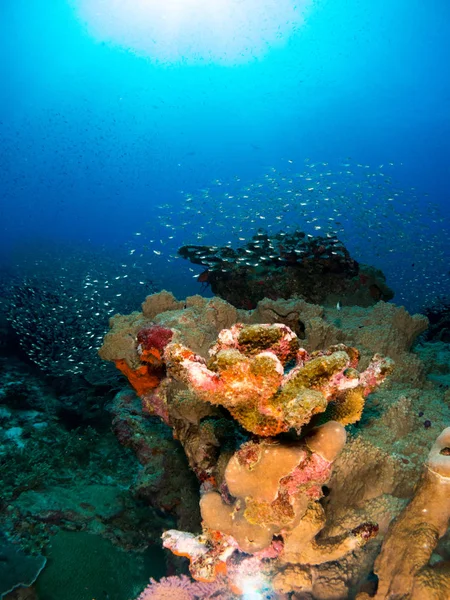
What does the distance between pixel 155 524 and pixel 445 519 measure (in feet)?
16.6

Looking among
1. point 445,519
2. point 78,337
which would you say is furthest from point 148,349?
point 78,337

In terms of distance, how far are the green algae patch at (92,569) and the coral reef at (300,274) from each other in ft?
25.9

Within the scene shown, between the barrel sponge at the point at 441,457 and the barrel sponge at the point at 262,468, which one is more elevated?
the barrel sponge at the point at 441,457

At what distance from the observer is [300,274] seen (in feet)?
38.4

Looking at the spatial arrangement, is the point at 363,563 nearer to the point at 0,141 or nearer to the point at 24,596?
the point at 24,596

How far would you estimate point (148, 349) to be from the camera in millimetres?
5605

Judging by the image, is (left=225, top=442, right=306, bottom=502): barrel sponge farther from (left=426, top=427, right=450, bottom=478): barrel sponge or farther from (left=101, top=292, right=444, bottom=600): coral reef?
(left=426, top=427, right=450, bottom=478): barrel sponge

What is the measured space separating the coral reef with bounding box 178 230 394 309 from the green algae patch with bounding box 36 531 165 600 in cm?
791

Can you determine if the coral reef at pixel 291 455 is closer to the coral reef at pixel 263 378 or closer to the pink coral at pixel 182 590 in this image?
the coral reef at pixel 263 378

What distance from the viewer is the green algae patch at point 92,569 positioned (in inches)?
185

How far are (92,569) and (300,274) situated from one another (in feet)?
30.4

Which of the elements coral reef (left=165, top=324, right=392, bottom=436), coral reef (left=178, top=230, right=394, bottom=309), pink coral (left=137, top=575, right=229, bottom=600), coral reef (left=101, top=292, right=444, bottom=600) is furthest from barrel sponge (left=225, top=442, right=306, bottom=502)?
coral reef (left=178, top=230, right=394, bottom=309)

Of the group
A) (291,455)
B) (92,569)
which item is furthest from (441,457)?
(92,569)

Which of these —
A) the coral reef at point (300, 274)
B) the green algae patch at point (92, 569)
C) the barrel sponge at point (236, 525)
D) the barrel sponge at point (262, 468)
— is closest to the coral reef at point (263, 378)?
the barrel sponge at point (262, 468)
